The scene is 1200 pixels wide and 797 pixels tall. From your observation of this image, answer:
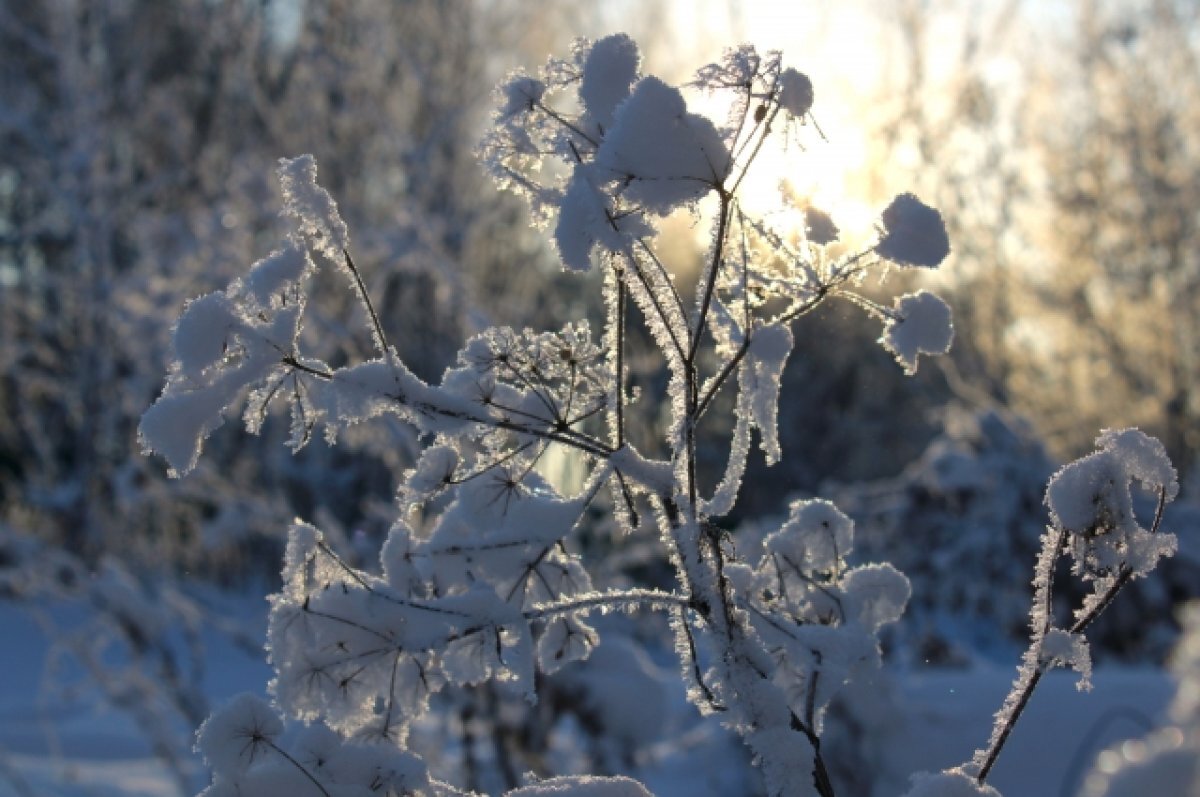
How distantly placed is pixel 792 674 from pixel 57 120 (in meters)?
7.86

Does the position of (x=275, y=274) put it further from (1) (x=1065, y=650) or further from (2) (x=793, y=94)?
(1) (x=1065, y=650)

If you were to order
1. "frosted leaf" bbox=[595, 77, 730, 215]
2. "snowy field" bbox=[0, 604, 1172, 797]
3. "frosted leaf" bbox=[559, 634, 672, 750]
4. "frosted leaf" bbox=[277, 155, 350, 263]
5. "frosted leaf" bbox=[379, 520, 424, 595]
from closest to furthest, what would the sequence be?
"frosted leaf" bbox=[595, 77, 730, 215] < "frosted leaf" bbox=[277, 155, 350, 263] < "frosted leaf" bbox=[379, 520, 424, 595] < "frosted leaf" bbox=[559, 634, 672, 750] < "snowy field" bbox=[0, 604, 1172, 797]

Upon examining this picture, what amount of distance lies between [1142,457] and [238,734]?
3.84ft

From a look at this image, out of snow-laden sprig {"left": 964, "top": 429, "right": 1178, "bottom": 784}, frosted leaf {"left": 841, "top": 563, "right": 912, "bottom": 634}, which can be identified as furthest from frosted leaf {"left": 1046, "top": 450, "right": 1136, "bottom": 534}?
frosted leaf {"left": 841, "top": 563, "right": 912, "bottom": 634}

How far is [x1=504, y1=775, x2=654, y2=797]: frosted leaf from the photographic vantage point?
1.46 m

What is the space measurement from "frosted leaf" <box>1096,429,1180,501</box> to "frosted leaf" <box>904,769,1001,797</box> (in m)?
0.42

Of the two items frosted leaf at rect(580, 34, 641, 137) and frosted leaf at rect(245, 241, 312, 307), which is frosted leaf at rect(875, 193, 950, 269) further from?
frosted leaf at rect(245, 241, 312, 307)

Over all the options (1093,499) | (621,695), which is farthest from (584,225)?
(621,695)

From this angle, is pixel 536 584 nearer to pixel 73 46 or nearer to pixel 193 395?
pixel 193 395

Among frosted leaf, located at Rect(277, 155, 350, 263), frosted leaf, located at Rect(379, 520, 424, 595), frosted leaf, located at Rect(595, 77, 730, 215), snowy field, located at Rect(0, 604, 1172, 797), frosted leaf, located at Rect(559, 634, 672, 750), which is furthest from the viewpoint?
snowy field, located at Rect(0, 604, 1172, 797)

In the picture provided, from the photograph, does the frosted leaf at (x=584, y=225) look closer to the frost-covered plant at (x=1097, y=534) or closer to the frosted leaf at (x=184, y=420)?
the frosted leaf at (x=184, y=420)

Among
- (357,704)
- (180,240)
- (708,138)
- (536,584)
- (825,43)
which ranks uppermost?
(825,43)

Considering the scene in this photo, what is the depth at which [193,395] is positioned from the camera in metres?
1.38

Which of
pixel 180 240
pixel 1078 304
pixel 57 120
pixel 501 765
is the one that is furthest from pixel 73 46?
pixel 1078 304
